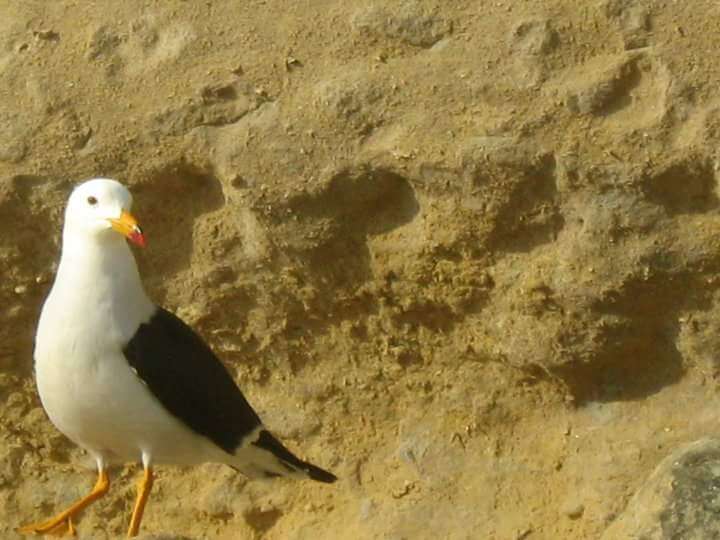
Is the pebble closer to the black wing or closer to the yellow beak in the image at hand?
the black wing

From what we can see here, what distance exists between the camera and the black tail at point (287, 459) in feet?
16.7

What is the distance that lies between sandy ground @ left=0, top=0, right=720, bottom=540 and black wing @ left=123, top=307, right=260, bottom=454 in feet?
1.57

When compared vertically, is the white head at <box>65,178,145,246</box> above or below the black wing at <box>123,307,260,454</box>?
above

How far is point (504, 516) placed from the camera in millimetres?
5586

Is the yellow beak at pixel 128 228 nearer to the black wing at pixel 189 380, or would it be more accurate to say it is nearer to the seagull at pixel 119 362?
the seagull at pixel 119 362

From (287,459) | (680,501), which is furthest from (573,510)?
(287,459)

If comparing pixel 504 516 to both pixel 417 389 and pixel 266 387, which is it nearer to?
pixel 417 389

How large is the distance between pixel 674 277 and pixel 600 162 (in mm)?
442

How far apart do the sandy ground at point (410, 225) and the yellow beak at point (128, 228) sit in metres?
0.94

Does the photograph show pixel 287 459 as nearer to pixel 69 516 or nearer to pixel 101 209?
pixel 69 516

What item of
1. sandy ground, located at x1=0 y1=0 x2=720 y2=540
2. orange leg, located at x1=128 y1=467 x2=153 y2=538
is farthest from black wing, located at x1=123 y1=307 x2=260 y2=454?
sandy ground, located at x1=0 y1=0 x2=720 y2=540

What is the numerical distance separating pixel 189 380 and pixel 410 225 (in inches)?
40.8

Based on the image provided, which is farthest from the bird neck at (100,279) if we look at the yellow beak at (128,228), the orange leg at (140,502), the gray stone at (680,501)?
the gray stone at (680,501)

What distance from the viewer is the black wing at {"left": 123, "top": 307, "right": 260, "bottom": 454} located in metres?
4.67
